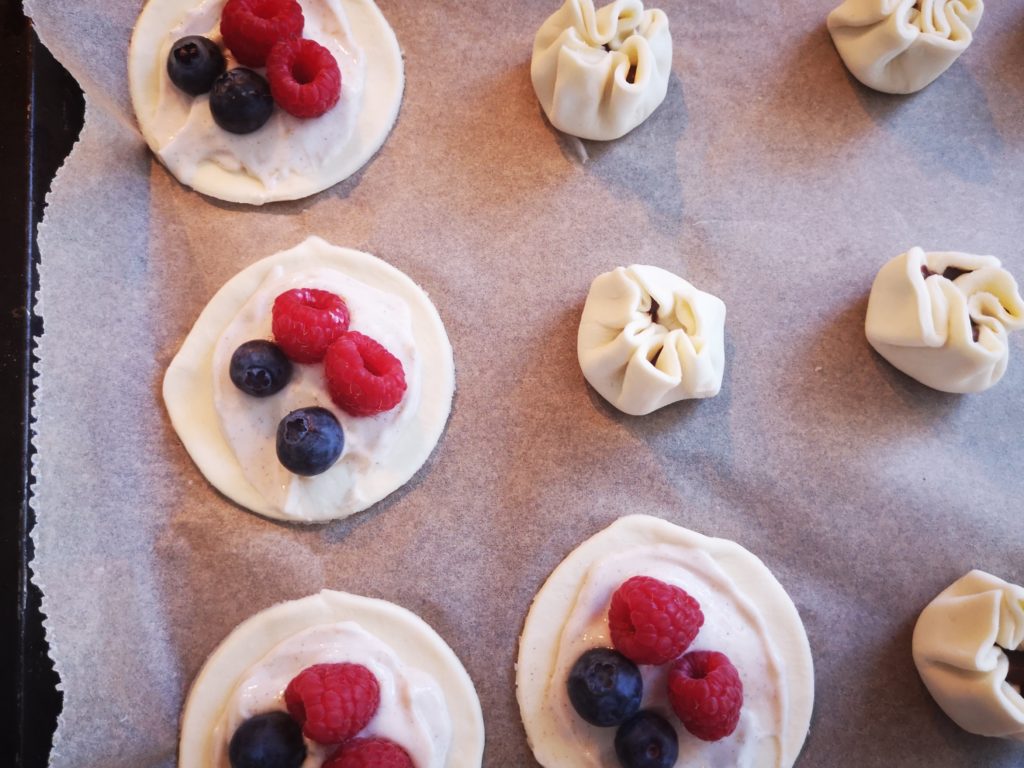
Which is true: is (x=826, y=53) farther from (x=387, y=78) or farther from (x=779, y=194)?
(x=387, y=78)

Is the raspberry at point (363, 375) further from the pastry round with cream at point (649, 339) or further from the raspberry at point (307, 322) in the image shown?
the pastry round with cream at point (649, 339)

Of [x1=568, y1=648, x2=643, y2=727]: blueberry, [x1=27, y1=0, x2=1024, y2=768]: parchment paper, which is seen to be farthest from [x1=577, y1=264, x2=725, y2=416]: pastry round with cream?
[x1=568, y1=648, x2=643, y2=727]: blueberry

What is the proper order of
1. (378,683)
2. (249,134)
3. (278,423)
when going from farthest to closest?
(249,134) < (278,423) < (378,683)

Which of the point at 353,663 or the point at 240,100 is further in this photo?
the point at 240,100

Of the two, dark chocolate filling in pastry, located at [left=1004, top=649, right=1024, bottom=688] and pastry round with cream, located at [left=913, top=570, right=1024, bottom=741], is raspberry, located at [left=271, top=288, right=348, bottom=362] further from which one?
dark chocolate filling in pastry, located at [left=1004, top=649, right=1024, bottom=688]

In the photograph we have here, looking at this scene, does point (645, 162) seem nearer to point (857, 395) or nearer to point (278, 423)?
point (857, 395)

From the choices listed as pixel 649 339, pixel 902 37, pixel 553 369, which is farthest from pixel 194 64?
pixel 902 37

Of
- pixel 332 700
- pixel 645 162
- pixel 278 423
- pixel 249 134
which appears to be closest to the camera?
pixel 332 700
